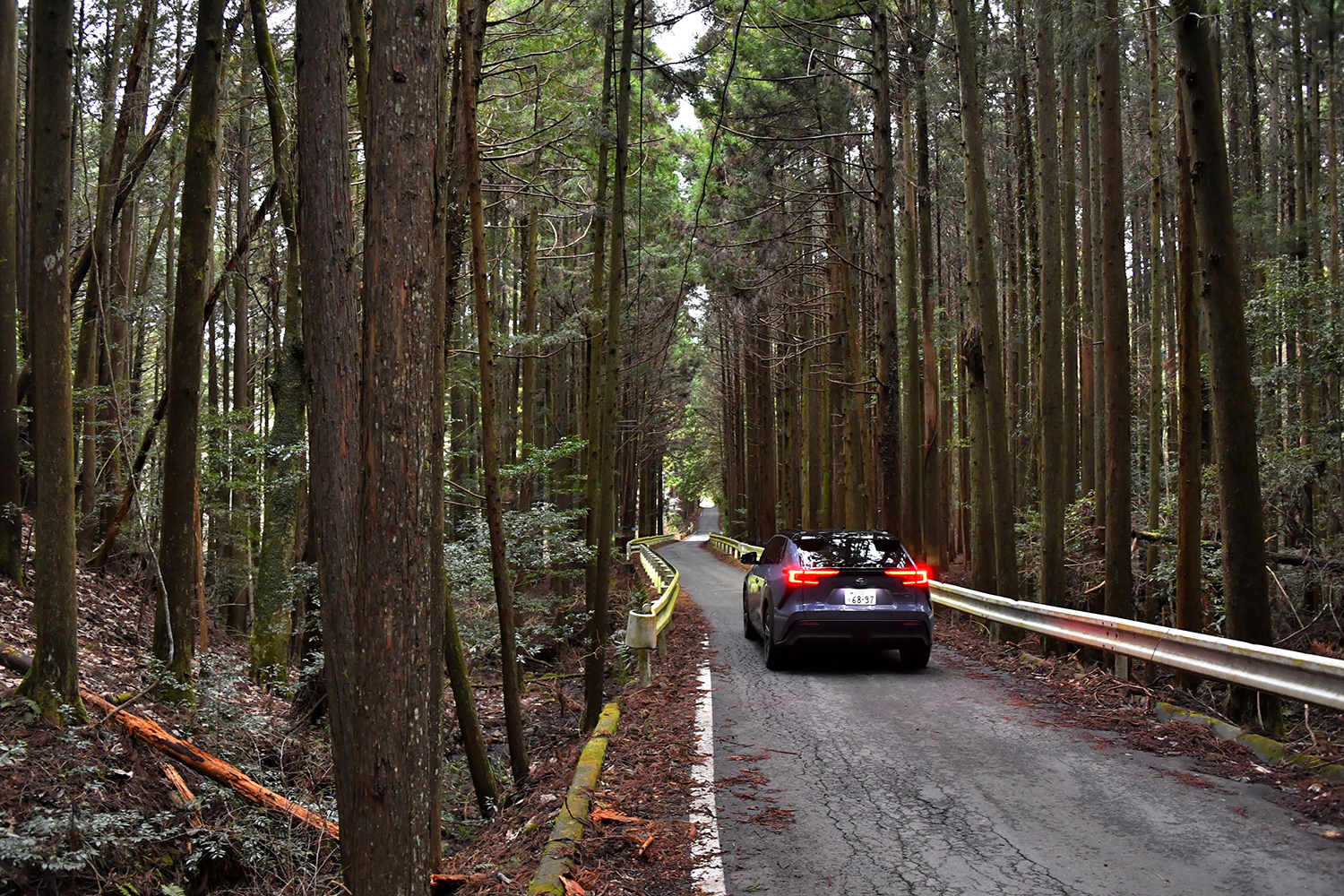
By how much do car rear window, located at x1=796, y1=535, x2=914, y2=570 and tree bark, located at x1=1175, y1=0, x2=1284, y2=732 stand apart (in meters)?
3.47

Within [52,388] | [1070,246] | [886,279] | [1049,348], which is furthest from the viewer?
[1070,246]

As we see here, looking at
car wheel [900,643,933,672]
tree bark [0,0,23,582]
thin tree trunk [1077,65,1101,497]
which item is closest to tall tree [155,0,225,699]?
tree bark [0,0,23,582]

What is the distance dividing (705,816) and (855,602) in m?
4.77

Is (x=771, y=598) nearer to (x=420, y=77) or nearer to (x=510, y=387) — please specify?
(x=420, y=77)

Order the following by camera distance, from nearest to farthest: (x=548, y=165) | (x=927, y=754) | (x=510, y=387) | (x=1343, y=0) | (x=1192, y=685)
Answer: (x=927, y=754), (x=1192, y=685), (x=1343, y=0), (x=548, y=165), (x=510, y=387)

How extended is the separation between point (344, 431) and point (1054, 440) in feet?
35.4

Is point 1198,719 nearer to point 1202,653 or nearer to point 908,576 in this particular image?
point 1202,653

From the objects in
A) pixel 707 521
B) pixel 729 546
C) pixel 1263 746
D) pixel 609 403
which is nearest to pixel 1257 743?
pixel 1263 746

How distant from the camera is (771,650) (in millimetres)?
10109

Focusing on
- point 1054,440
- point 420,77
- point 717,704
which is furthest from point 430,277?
point 1054,440

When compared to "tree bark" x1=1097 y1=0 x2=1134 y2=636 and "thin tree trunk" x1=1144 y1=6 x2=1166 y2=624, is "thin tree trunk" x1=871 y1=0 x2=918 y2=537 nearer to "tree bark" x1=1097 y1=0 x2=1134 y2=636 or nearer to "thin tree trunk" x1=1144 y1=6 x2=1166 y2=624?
"thin tree trunk" x1=1144 y1=6 x2=1166 y2=624

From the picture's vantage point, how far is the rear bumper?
9.55 metres

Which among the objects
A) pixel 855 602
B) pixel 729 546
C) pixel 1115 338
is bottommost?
pixel 729 546

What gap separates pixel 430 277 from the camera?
3654mm
